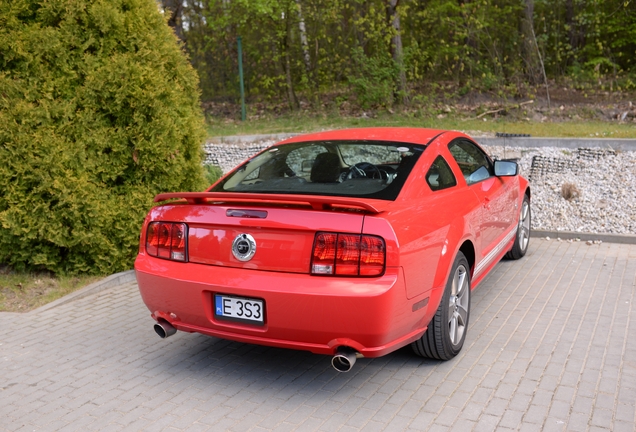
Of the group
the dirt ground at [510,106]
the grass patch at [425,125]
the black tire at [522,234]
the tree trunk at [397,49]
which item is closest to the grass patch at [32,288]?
the black tire at [522,234]

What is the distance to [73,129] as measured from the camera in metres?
6.09

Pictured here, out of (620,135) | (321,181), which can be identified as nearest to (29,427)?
(321,181)

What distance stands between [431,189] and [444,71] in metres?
17.1

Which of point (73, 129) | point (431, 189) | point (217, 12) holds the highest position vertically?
point (217, 12)

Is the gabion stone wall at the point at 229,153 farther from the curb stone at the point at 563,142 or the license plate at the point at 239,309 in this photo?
the license plate at the point at 239,309

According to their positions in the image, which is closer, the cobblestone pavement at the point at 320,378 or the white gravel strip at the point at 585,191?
the cobblestone pavement at the point at 320,378

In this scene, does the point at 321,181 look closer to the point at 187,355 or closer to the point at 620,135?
the point at 187,355

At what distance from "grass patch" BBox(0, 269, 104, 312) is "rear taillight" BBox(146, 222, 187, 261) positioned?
2.26 meters

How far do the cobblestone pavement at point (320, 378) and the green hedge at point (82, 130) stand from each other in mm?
869

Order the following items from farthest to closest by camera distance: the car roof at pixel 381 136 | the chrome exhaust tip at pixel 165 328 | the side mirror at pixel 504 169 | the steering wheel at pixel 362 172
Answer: the side mirror at pixel 504 169
the car roof at pixel 381 136
the steering wheel at pixel 362 172
the chrome exhaust tip at pixel 165 328

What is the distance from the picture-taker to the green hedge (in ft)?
19.3

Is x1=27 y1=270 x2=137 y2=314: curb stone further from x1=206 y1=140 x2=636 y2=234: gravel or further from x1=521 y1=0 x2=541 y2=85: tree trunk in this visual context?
x1=521 y1=0 x2=541 y2=85: tree trunk

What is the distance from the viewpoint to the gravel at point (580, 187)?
820 centimetres

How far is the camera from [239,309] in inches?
144
